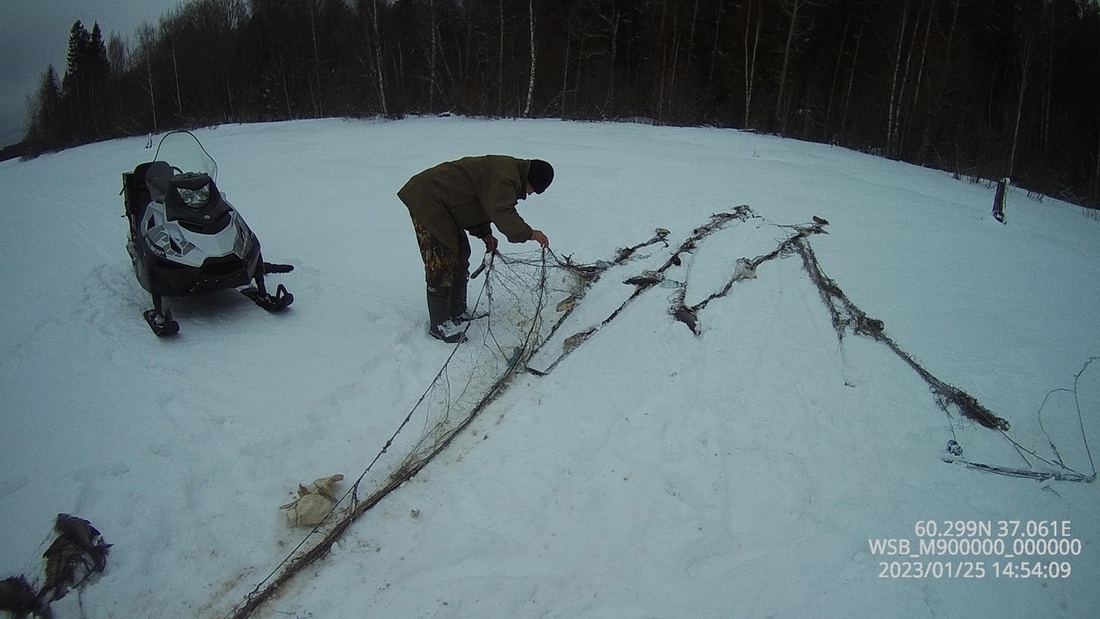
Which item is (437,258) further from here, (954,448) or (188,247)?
(954,448)

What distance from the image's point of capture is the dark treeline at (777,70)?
1917cm

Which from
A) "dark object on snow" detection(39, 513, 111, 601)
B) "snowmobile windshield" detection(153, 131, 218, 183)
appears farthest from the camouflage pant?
"dark object on snow" detection(39, 513, 111, 601)

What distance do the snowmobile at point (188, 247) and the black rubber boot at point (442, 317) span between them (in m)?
1.44

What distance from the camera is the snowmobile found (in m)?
4.72

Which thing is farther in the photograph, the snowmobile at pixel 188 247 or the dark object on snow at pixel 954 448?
the snowmobile at pixel 188 247

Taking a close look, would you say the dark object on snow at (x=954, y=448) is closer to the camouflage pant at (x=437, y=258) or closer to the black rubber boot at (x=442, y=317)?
the black rubber boot at (x=442, y=317)

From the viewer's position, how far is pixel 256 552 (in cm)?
286

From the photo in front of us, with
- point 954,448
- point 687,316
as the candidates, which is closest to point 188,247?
point 687,316

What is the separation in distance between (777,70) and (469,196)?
22913 mm

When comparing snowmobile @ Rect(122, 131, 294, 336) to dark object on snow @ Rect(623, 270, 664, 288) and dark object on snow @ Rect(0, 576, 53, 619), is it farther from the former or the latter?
dark object on snow @ Rect(623, 270, 664, 288)

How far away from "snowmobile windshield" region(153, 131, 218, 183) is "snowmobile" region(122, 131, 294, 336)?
354 mm

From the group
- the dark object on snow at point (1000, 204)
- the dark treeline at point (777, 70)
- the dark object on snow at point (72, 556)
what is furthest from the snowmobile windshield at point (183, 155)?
the dark treeline at point (777, 70)

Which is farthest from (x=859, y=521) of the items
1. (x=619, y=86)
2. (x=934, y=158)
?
→ (x=619, y=86)

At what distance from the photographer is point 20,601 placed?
2.53 metres
